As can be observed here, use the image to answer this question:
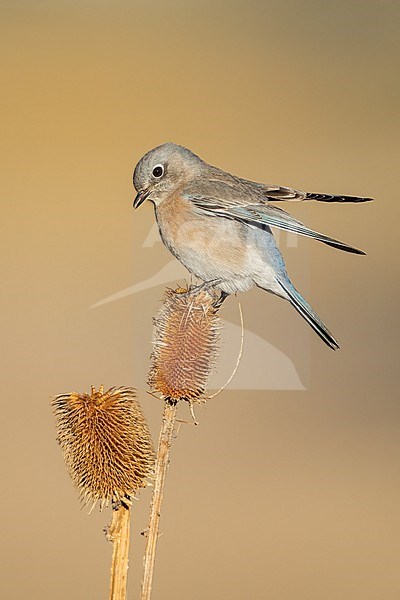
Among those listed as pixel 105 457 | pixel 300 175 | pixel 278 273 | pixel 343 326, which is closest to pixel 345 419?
pixel 343 326

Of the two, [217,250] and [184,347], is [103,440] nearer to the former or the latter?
[184,347]

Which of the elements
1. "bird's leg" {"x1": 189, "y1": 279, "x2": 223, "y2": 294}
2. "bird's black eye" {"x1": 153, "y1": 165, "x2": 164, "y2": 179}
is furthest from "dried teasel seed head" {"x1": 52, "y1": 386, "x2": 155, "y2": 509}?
"bird's black eye" {"x1": 153, "y1": 165, "x2": 164, "y2": 179}

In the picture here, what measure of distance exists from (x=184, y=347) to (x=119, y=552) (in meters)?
0.28

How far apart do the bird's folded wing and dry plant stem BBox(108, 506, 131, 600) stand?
1.65ft

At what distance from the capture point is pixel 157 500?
849mm

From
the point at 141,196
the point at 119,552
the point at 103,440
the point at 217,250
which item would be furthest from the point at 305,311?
the point at 119,552

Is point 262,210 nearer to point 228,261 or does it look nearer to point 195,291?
point 228,261

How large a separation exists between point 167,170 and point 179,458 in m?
1.80

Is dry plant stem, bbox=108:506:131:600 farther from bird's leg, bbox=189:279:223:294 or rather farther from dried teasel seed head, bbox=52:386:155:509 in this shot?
bird's leg, bbox=189:279:223:294

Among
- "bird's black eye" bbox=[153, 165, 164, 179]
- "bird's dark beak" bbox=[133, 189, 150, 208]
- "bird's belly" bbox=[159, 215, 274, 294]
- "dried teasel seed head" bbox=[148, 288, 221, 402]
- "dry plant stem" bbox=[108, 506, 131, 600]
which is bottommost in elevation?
"dry plant stem" bbox=[108, 506, 131, 600]

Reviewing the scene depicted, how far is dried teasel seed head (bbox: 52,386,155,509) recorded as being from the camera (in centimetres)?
89

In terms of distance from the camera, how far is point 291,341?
2.27 m

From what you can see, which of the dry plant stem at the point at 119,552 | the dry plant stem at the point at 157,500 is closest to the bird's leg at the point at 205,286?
the dry plant stem at the point at 157,500

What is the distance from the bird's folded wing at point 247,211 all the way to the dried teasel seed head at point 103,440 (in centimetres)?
39
